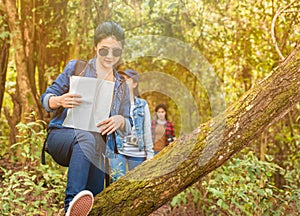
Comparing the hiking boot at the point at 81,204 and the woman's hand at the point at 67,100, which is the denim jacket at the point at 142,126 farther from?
the hiking boot at the point at 81,204

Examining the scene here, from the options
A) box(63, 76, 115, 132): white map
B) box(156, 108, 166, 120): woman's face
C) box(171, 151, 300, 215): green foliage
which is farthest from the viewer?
box(156, 108, 166, 120): woman's face

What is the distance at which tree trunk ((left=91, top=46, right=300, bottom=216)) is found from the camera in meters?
3.67

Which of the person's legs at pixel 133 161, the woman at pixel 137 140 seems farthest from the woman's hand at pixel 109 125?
the person's legs at pixel 133 161

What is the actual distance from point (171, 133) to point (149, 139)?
7.60 feet

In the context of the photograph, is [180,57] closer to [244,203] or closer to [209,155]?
[244,203]

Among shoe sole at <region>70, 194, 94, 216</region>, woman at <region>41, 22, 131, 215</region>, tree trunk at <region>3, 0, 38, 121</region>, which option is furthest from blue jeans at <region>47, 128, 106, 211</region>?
tree trunk at <region>3, 0, 38, 121</region>

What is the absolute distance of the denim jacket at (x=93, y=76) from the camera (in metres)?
3.70

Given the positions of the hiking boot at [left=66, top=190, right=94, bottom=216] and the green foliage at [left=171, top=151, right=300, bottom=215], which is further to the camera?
the green foliage at [left=171, top=151, right=300, bottom=215]

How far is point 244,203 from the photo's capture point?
4.85 meters

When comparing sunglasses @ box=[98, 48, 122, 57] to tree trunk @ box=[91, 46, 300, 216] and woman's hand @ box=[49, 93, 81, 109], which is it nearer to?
woman's hand @ box=[49, 93, 81, 109]

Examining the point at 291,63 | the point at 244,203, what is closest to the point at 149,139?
the point at 244,203

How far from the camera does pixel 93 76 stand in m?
3.84

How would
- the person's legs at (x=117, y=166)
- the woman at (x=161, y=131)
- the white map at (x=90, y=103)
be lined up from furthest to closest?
the woman at (x=161, y=131)
the person's legs at (x=117, y=166)
the white map at (x=90, y=103)

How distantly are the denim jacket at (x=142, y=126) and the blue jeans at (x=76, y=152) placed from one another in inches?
76.1
